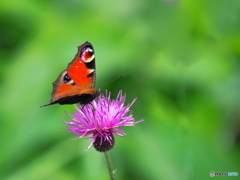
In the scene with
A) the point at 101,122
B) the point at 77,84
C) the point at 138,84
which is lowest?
the point at 101,122

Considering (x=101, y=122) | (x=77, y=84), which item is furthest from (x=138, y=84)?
(x=101, y=122)

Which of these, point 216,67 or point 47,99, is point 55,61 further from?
point 216,67

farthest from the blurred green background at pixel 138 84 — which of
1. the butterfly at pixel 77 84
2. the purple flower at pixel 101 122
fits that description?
the butterfly at pixel 77 84

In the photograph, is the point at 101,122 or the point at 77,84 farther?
the point at 77,84

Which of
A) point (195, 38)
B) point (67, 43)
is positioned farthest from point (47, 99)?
point (195, 38)

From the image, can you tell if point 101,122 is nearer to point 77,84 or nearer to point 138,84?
point 77,84

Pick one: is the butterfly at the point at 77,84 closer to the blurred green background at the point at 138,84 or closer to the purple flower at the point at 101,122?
the purple flower at the point at 101,122

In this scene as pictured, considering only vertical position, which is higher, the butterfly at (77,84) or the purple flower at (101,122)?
the butterfly at (77,84)
